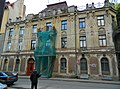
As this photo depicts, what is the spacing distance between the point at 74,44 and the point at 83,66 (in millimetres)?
3996

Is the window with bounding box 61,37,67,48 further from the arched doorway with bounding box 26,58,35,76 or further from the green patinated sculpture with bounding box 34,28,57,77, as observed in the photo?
the arched doorway with bounding box 26,58,35,76

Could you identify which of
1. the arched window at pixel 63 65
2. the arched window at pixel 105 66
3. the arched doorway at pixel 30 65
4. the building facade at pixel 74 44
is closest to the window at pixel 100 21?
the building facade at pixel 74 44

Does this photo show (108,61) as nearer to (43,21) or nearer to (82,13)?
(82,13)

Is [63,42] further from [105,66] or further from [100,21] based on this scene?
[105,66]

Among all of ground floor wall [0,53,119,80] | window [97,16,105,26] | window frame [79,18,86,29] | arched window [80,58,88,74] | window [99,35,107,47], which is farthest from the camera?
window frame [79,18,86,29]

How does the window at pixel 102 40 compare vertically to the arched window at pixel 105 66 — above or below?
above

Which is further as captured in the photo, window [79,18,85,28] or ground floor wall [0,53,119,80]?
window [79,18,85,28]

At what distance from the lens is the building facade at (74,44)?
61.9 feet

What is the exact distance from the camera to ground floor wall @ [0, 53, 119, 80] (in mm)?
18094

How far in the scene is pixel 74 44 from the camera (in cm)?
2097

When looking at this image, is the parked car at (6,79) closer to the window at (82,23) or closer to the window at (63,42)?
the window at (63,42)

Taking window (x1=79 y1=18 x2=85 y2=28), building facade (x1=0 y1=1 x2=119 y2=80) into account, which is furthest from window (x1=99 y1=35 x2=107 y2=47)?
window (x1=79 y1=18 x2=85 y2=28)

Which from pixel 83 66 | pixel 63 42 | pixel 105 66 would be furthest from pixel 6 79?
pixel 105 66

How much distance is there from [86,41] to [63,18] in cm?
641
